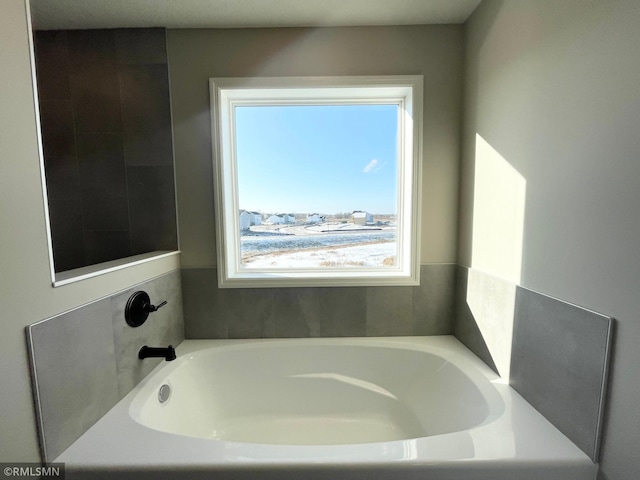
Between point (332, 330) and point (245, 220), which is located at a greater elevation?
point (245, 220)

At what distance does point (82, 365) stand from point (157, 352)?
0.32m

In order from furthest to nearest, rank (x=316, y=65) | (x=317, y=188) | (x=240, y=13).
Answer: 1. (x=317, y=188)
2. (x=316, y=65)
3. (x=240, y=13)

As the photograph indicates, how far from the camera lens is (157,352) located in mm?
1241

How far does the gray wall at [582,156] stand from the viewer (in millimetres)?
707

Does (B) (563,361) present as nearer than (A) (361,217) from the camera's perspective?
Yes

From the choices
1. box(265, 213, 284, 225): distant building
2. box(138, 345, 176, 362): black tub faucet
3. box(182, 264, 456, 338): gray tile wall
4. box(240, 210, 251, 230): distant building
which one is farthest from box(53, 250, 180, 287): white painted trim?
box(265, 213, 284, 225): distant building

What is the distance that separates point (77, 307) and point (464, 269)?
68.8 inches

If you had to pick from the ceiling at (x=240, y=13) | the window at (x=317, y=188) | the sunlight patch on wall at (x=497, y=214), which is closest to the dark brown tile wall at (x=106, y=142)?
A: the ceiling at (x=240, y=13)

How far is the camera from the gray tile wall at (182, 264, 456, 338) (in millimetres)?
1654

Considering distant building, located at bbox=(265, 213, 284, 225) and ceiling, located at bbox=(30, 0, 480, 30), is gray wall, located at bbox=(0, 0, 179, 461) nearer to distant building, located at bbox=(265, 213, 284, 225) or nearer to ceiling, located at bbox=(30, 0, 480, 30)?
ceiling, located at bbox=(30, 0, 480, 30)

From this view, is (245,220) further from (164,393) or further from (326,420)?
(326,420)

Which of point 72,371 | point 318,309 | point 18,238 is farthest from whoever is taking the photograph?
point 318,309

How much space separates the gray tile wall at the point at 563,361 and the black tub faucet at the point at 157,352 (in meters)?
1.47

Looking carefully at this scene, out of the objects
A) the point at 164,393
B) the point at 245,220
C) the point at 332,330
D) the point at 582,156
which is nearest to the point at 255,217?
the point at 245,220
